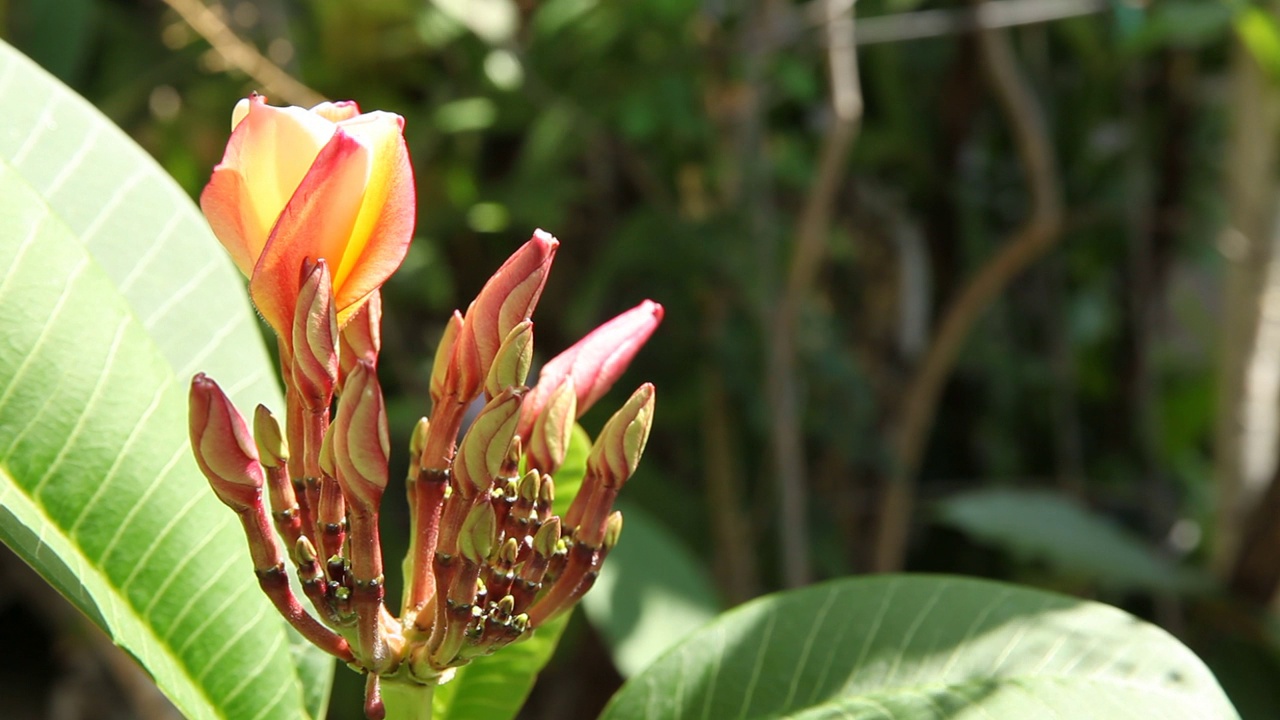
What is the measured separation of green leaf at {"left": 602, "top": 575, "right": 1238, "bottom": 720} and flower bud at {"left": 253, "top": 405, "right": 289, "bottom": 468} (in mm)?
280

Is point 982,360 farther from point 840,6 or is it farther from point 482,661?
point 482,661

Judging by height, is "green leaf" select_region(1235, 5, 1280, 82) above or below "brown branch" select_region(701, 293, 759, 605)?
above

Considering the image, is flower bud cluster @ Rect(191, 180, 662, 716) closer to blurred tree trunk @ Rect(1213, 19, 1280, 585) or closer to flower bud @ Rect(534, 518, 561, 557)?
flower bud @ Rect(534, 518, 561, 557)

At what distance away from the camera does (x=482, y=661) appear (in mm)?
657

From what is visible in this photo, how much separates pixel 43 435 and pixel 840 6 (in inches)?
39.1

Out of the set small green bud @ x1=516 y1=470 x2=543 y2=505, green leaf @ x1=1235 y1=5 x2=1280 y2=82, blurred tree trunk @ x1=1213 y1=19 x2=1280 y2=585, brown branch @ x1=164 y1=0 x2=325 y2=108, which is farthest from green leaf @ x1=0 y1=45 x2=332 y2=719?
blurred tree trunk @ x1=1213 y1=19 x2=1280 y2=585

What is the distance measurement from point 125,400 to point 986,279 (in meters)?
1.19

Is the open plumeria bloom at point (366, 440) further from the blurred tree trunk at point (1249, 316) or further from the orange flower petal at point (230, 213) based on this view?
the blurred tree trunk at point (1249, 316)

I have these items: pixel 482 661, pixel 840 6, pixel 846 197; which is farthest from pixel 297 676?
pixel 846 197

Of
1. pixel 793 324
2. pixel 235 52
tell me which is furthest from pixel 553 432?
pixel 235 52

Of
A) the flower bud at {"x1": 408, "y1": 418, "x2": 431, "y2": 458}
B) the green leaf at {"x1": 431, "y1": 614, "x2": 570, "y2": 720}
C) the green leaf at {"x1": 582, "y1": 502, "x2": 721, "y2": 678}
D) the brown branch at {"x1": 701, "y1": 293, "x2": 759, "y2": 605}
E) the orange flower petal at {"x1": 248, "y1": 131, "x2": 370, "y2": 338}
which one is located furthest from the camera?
the brown branch at {"x1": 701, "y1": 293, "x2": 759, "y2": 605}

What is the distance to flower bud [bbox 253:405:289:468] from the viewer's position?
440 mm

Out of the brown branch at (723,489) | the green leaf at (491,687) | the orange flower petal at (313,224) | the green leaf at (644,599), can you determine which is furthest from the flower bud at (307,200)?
the brown branch at (723,489)

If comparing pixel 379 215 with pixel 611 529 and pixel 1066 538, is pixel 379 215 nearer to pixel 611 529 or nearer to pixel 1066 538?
pixel 611 529
